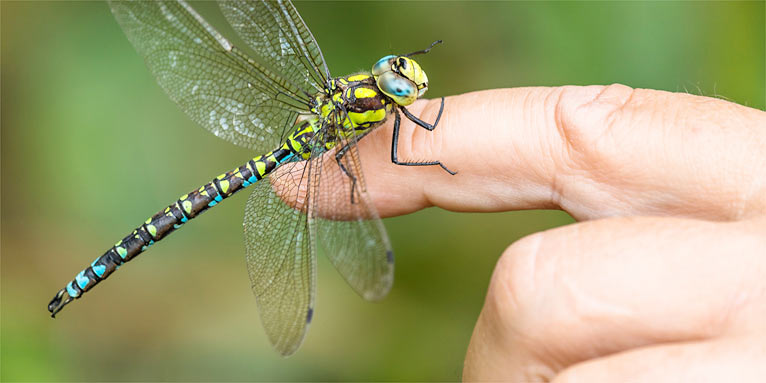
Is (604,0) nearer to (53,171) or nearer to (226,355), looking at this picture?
(226,355)

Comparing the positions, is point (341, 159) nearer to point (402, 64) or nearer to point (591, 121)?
point (402, 64)

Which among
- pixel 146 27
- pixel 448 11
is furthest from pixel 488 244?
pixel 146 27

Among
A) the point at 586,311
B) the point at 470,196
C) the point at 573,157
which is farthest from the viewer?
the point at 470,196

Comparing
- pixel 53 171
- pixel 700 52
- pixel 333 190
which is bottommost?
pixel 700 52

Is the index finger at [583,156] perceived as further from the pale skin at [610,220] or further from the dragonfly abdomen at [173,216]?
the dragonfly abdomen at [173,216]

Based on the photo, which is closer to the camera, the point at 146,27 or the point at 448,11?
the point at 146,27

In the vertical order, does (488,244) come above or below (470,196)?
below

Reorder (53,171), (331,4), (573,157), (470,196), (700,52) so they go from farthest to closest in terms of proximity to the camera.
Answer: (53,171) < (331,4) < (700,52) < (470,196) < (573,157)
